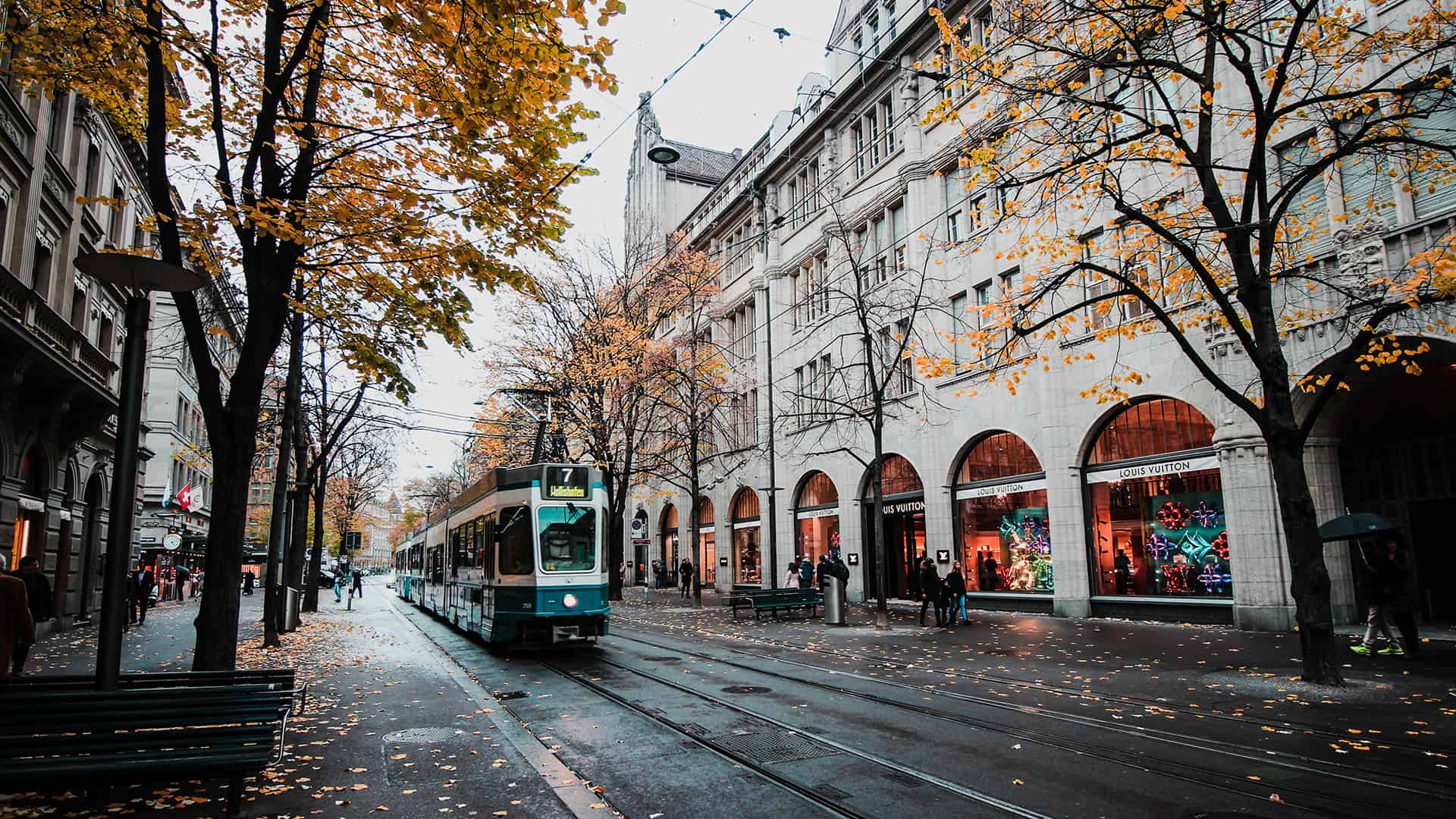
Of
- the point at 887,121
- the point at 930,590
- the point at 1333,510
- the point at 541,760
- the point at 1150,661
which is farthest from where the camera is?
the point at 887,121

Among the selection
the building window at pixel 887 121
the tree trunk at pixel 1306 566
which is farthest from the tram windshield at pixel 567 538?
the building window at pixel 887 121

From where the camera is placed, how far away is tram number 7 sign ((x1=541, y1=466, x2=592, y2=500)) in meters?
15.3

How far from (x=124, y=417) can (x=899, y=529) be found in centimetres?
2456

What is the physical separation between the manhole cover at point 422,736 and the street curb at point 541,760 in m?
0.48

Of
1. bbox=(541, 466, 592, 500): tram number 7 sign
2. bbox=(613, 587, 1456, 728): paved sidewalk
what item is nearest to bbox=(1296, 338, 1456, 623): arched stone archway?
bbox=(613, 587, 1456, 728): paved sidewalk

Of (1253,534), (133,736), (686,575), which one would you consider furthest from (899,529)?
(133,736)

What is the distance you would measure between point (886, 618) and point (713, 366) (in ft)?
54.4

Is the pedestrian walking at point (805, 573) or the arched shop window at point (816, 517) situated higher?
the arched shop window at point (816, 517)

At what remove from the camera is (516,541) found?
15.3 meters

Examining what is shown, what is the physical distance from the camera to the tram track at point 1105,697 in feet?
24.1

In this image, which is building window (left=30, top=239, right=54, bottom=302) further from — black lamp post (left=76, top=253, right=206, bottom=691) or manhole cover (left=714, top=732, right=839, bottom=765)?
manhole cover (left=714, top=732, right=839, bottom=765)

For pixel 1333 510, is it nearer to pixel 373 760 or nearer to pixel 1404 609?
pixel 1404 609

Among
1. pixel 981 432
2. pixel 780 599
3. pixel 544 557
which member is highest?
pixel 981 432

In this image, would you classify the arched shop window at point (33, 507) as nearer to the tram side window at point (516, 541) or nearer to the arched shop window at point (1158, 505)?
the tram side window at point (516, 541)
